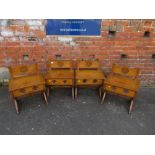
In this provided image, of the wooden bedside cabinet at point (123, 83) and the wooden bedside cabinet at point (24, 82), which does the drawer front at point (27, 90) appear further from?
the wooden bedside cabinet at point (123, 83)

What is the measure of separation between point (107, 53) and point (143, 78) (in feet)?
4.07

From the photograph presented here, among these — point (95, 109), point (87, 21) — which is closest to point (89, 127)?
point (95, 109)

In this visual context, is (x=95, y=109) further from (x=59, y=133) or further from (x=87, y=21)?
(x=87, y=21)

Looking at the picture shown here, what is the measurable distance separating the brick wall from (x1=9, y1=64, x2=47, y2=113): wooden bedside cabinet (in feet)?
1.92

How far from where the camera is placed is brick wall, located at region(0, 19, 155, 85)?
5133 mm

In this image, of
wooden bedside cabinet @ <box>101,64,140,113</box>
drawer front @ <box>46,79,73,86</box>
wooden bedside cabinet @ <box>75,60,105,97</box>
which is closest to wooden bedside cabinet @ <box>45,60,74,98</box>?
drawer front @ <box>46,79,73,86</box>

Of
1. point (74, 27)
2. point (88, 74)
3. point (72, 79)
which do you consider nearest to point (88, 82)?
point (88, 74)

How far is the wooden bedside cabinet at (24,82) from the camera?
15.1 feet

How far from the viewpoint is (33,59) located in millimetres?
5555

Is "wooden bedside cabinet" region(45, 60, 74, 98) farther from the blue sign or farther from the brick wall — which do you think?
the blue sign

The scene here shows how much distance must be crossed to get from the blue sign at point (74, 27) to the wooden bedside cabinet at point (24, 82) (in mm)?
993

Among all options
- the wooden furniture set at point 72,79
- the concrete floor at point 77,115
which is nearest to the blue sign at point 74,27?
the wooden furniture set at point 72,79

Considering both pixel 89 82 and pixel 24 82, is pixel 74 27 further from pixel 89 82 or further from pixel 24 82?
pixel 24 82

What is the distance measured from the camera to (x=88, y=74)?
509 centimetres
